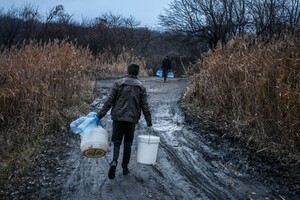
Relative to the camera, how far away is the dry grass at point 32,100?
7711 mm

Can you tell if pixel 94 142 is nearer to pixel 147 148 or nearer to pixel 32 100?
pixel 147 148

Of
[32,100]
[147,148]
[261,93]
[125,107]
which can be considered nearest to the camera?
[125,107]

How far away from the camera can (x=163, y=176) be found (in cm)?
646

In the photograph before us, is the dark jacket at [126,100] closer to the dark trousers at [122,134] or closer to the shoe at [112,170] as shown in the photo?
the dark trousers at [122,134]

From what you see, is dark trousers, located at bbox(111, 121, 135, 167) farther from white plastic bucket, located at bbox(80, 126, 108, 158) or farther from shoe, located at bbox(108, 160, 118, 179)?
white plastic bucket, located at bbox(80, 126, 108, 158)

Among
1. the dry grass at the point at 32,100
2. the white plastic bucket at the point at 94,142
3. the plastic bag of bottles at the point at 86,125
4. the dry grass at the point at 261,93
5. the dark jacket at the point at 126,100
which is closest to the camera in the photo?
the white plastic bucket at the point at 94,142

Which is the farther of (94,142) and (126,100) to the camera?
(126,100)

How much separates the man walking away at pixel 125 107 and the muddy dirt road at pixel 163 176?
47 cm

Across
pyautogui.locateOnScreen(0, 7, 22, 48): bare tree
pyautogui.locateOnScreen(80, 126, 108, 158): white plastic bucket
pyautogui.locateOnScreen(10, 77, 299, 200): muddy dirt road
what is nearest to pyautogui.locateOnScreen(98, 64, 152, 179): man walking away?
pyautogui.locateOnScreen(80, 126, 108, 158): white plastic bucket

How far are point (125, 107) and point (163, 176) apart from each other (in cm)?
133

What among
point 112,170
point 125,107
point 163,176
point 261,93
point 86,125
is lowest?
point 163,176

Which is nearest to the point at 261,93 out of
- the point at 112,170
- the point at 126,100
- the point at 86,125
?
the point at 126,100

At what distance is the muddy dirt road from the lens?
223 inches

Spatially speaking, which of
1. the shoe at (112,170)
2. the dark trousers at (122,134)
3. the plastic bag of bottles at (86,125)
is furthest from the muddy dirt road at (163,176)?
the plastic bag of bottles at (86,125)
